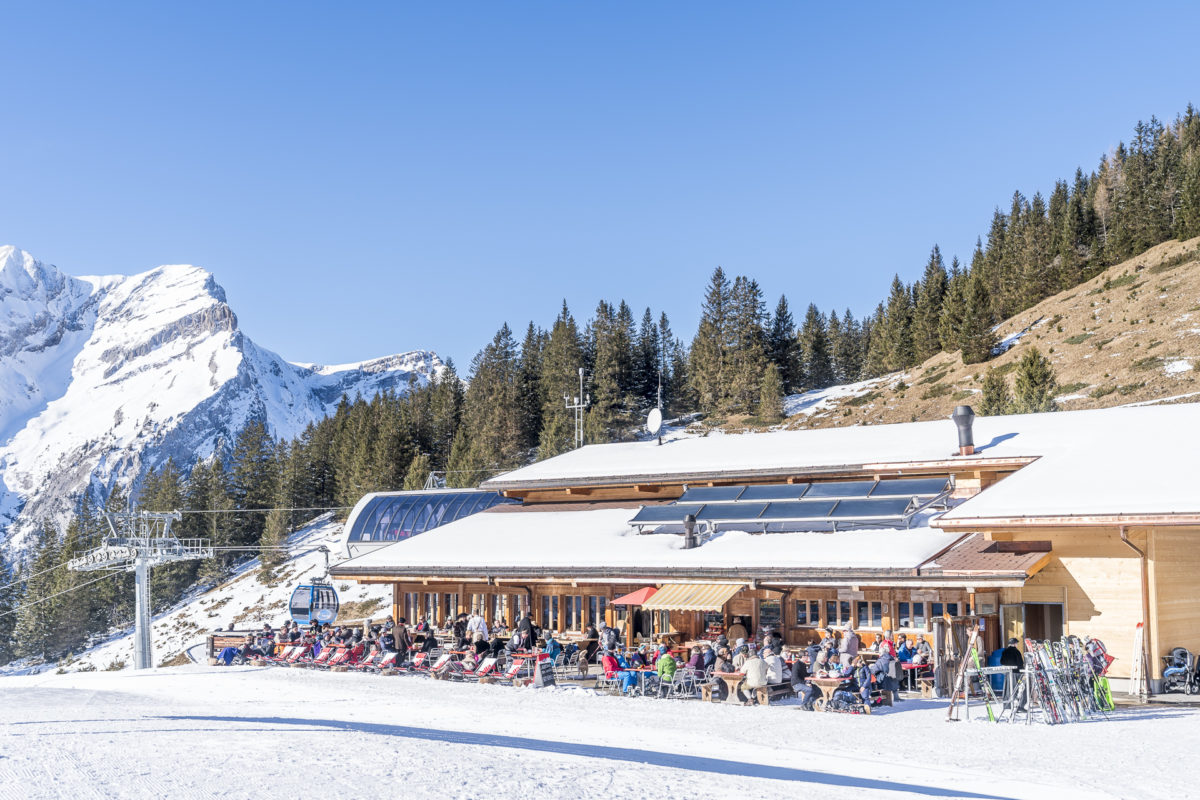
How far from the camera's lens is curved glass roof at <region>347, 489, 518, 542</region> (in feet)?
119

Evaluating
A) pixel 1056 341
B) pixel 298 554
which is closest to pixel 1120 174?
pixel 1056 341

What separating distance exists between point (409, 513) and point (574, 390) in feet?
162

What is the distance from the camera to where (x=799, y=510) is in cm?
2236

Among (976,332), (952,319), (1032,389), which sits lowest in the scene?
(1032,389)

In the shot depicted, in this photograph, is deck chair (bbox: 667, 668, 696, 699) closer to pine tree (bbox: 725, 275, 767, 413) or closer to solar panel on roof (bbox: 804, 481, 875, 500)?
solar panel on roof (bbox: 804, 481, 875, 500)

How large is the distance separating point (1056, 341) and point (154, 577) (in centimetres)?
6991

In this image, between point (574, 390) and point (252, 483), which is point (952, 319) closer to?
point (574, 390)

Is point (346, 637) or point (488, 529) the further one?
point (488, 529)

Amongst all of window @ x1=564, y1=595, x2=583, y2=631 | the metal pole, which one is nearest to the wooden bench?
window @ x1=564, y1=595, x2=583, y2=631

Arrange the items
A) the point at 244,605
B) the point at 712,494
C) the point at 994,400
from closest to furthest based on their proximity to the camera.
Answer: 1. the point at 712,494
2. the point at 994,400
3. the point at 244,605

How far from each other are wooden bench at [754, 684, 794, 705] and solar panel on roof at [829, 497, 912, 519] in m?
5.13

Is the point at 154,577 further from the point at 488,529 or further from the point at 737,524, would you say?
the point at 737,524

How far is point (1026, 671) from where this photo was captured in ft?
46.0

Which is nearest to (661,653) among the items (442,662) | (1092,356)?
(442,662)
